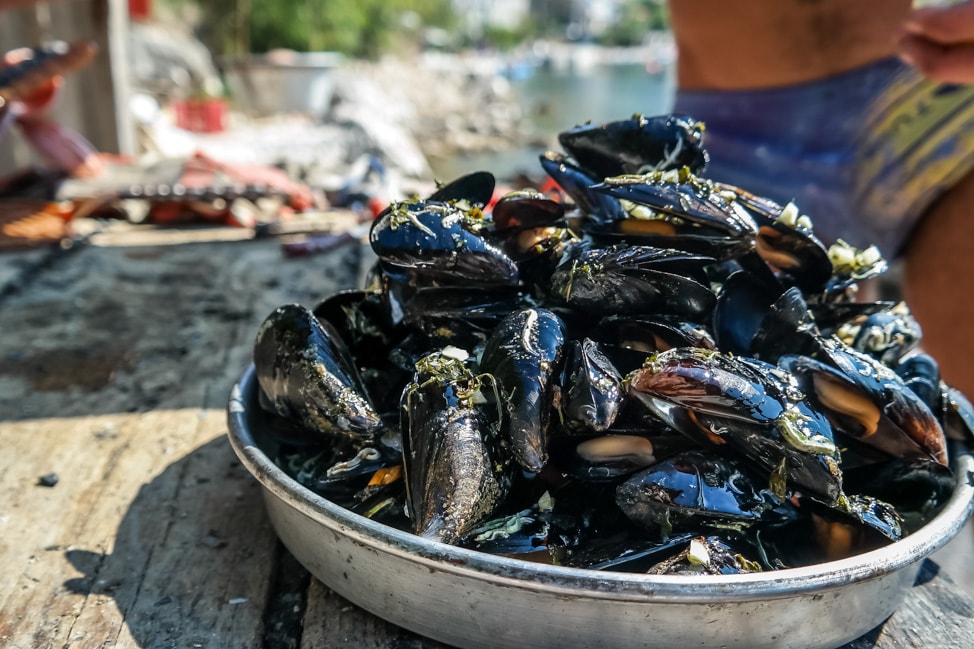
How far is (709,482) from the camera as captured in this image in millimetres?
1066

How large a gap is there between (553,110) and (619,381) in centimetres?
3107

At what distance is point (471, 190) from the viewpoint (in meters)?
1.50

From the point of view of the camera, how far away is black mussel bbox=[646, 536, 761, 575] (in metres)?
0.98

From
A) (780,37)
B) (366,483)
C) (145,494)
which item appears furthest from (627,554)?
(780,37)

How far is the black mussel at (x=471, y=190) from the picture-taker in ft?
4.88

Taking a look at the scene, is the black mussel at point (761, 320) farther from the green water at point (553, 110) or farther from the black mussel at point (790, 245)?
the green water at point (553, 110)

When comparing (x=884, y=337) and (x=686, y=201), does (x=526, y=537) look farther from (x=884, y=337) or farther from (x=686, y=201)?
(x=884, y=337)

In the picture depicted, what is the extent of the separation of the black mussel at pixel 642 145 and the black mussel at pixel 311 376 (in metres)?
0.63

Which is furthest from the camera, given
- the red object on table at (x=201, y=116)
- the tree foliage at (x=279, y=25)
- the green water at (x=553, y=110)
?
the tree foliage at (x=279, y=25)

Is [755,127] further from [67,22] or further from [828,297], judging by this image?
[67,22]

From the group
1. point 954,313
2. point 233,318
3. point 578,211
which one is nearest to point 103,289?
point 233,318

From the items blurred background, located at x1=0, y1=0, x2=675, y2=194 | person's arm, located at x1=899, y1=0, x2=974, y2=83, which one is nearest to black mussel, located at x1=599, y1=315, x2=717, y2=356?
blurred background, located at x1=0, y1=0, x2=675, y2=194

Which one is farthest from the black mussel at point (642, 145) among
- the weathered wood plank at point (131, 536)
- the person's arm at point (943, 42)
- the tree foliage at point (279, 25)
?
the tree foliage at point (279, 25)

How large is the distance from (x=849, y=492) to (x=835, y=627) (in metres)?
0.29
